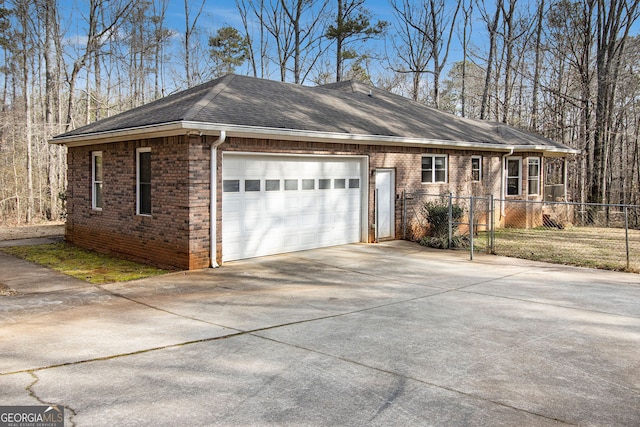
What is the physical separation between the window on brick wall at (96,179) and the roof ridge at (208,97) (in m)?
3.63

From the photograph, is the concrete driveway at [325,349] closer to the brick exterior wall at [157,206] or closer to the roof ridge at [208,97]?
the brick exterior wall at [157,206]

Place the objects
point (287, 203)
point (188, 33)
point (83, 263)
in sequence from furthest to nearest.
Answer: point (188, 33) → point (287, 203) → point (83, 263)

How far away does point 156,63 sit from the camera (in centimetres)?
3569

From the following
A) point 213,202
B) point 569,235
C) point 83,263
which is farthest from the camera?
point 569,235

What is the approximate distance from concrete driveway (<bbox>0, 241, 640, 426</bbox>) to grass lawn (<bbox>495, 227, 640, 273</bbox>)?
2.30 metres

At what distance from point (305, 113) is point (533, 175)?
1097 cm

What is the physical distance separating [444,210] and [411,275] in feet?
16.3

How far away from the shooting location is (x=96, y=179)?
13977mm

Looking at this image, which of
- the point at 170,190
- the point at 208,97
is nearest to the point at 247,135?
the point at 208,97

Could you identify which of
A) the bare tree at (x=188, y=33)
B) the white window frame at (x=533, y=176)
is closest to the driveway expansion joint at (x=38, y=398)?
the white window frame at (x=533, y=176)

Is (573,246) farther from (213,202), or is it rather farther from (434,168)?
(213,202)

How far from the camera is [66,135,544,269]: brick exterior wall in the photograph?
1066 cm

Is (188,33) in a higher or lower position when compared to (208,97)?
higher

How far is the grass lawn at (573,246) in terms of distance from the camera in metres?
12.4
